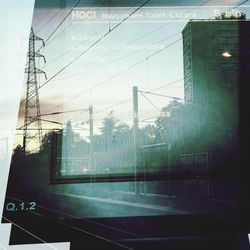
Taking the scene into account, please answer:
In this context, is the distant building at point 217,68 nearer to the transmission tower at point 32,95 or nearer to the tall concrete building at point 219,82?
the tall concrete building at point 219,82

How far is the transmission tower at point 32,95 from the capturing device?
62.0 inches

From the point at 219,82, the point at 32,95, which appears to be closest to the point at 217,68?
the point at 219,82

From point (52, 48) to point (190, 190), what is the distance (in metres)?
0.84

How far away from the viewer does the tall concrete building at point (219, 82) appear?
164cm

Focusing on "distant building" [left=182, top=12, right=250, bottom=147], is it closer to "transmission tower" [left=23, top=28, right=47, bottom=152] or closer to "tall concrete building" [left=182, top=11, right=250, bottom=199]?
"tall concrete building" [left=182, top=11, right=250, bottom=199]

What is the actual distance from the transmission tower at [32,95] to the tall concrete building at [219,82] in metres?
0.62

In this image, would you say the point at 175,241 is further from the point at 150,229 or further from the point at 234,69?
the point at 234,69

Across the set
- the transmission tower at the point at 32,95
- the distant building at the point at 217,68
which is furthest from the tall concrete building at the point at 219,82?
the transmission tower at the point at 32,95

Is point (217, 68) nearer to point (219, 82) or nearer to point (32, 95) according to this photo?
point (219, 82)

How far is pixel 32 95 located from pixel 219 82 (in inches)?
31.5

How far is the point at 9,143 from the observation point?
1.57m

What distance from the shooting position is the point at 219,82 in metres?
1.70

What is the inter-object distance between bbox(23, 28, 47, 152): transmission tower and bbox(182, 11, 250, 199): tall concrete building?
620mm

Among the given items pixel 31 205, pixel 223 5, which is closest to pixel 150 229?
pixel 31 205
